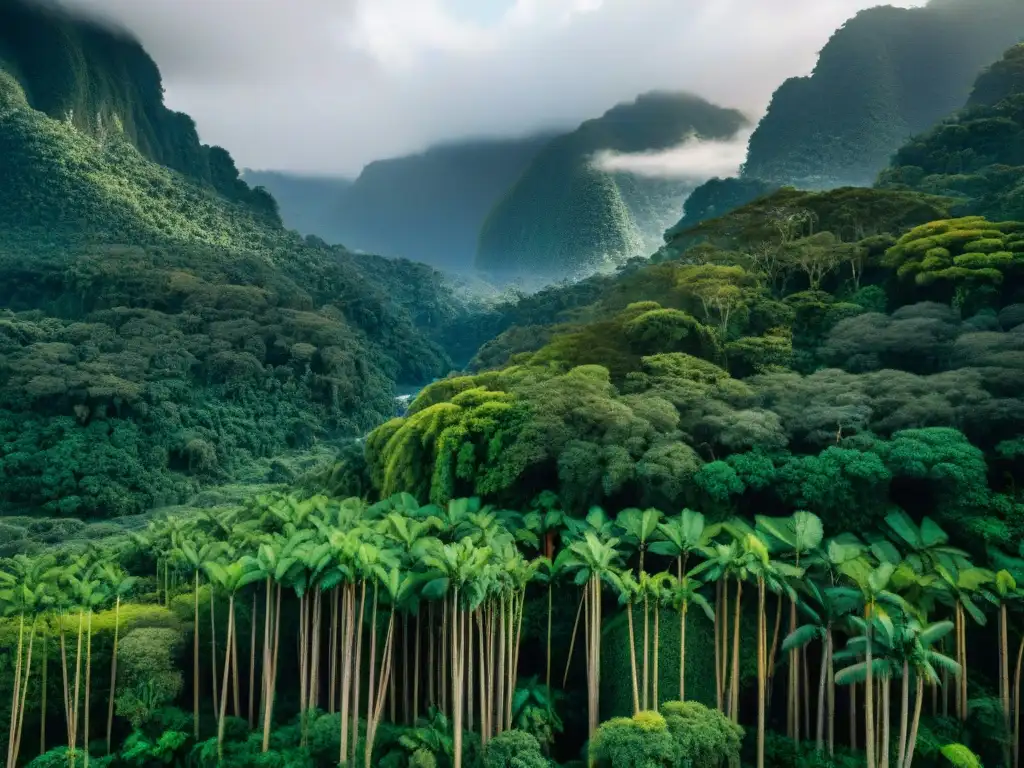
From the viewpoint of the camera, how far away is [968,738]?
15922mm

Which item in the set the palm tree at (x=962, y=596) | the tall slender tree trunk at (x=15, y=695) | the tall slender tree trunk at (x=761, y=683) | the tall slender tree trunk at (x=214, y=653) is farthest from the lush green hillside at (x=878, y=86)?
the tall slender tree trunk at (x=15, y=695)

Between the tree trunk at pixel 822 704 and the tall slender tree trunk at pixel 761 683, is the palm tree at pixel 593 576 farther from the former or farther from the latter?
the tree trunk at pixel 822 704

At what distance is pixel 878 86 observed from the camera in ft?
323

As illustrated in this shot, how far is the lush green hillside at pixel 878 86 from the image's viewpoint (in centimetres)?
9481

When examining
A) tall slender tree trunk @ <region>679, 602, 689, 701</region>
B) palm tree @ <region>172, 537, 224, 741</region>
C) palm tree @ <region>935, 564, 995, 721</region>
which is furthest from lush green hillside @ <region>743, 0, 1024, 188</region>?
palm tree @ <region>172, 537, 224, 741</region>

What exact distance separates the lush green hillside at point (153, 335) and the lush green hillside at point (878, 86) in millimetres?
59046

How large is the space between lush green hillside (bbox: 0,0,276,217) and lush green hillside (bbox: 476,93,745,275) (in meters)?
56.5

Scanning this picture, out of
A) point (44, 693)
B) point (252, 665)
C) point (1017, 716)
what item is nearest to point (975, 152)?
point (1017, 716)

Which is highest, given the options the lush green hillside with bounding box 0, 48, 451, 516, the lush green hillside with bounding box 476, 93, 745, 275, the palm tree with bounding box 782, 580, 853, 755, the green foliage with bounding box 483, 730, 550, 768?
the lush green hillside with bounding box 476, 93, 745, 275

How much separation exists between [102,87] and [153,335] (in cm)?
7270

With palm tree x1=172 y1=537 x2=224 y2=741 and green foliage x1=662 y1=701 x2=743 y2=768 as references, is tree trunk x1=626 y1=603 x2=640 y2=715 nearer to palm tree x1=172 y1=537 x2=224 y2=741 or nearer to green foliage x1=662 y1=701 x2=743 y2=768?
green foliage x1=662 y1=701 x2=743 y2=768

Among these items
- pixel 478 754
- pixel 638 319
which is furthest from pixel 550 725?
pixel 638 319

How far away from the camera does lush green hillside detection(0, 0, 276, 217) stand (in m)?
103

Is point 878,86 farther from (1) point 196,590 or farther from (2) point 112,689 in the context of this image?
(2) point 112,689
